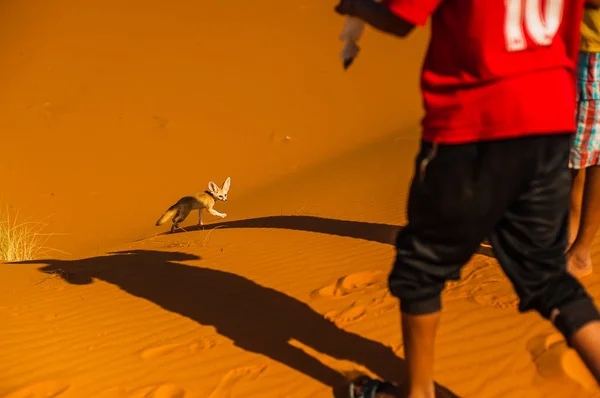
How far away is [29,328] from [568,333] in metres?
3.23

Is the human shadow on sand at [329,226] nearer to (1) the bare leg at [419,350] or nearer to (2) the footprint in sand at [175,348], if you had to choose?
(2) the footprint in sand at [175,348]

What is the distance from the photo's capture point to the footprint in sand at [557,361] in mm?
2717

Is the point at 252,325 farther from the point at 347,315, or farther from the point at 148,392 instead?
the point at 148,392

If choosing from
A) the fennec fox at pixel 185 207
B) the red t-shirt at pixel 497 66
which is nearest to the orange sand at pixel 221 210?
the fennec fox at pixel 185 207

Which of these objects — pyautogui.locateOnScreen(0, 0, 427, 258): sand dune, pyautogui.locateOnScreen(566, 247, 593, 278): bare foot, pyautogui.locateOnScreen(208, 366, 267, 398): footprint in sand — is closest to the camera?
pyautogui.locateOnScreen(208, 366, 267, 398): footprint in sand

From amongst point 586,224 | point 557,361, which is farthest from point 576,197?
point 557,361

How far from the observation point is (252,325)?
3.64m

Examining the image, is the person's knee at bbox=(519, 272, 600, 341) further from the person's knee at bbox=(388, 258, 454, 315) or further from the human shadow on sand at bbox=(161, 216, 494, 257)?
the human shadow on sand at bbox=(161, 216, 494, 257)

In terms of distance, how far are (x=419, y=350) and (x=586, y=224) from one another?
68.6 inches

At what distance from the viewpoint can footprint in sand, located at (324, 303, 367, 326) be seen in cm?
352

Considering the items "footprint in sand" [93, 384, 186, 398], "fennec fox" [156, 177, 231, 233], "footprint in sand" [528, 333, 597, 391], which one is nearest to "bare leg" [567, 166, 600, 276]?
"footprint in sand" [528, 333, 597, 391]

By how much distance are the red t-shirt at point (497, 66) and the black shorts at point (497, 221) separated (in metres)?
0.07

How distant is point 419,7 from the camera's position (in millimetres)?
1867

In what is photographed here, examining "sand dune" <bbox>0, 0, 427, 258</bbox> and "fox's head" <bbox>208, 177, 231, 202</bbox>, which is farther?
"sand dune" <bbox>0, 0, 427, 258</bbox>
